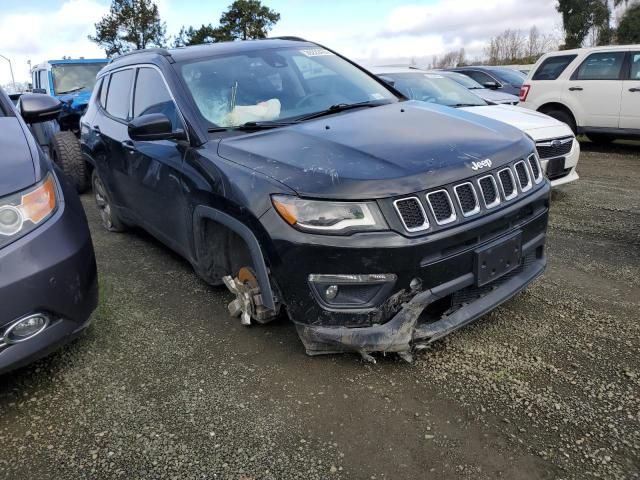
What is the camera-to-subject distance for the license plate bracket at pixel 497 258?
8.34 ft

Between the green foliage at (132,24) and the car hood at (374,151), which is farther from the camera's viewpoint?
the green foliage at (132,24)

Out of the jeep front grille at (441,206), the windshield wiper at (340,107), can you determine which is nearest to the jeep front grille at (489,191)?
the jeep front grille at (441,206)

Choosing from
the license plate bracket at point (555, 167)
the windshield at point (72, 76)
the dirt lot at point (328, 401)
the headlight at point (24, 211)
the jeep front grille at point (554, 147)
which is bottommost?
the dirt lot at point (328, 401)

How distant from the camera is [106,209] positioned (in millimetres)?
5160

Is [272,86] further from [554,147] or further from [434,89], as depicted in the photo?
[434,89]

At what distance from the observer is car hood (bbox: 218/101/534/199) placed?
237cm

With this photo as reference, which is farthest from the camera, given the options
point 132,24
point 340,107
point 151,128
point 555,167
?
point 132,24

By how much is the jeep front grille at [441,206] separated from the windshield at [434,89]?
4287mm

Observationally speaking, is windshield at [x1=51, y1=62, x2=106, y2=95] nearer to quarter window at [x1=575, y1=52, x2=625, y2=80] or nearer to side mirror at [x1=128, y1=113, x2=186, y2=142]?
side mirror at [x1=128, y1=113, x2=186, y2=142]

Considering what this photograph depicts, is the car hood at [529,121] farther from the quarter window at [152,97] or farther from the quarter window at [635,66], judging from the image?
the quarter window at [635,66]

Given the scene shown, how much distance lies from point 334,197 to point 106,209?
352cm

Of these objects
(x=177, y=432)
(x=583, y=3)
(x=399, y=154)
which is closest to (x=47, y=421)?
(x=177, y=432)

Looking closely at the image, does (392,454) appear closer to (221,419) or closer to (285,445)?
(285,445)

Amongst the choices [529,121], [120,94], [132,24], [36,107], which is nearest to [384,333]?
[36,107]
